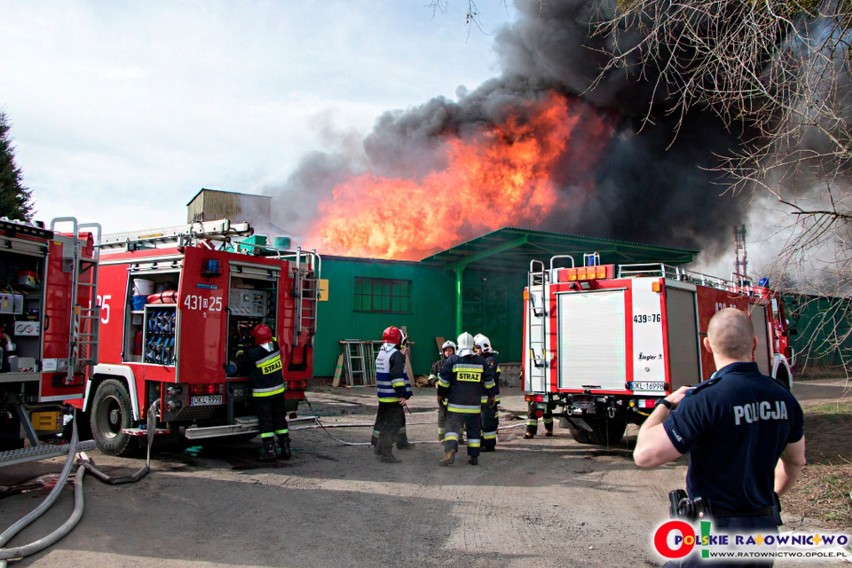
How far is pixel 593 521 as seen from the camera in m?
5.83

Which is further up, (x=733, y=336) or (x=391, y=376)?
(x=733, y=336)

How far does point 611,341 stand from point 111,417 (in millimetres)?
6859

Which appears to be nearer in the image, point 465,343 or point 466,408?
point 466,408

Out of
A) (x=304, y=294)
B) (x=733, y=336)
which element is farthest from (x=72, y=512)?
(x=733, y=336)

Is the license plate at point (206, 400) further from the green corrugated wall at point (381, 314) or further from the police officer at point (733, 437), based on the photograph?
the green corrugated wall at point (381, 314)

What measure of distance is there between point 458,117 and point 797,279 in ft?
55.5

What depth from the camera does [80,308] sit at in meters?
6.71

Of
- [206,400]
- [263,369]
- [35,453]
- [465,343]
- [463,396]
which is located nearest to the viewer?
[35,453]

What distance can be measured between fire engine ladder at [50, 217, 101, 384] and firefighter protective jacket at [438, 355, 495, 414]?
424cm

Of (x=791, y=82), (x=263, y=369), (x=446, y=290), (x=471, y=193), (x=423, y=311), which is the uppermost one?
(x=471, y=193)

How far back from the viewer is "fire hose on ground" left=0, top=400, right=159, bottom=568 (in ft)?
14.8

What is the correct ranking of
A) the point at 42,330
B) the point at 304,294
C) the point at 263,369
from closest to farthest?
the point at 42,330 < the point at 263,369 < the point at 304,294

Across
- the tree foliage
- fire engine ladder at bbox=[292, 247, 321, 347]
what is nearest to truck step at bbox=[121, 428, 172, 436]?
fire engine ladder at bbox=[292, 247, 321, 347]

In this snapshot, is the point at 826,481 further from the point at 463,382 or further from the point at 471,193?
the point at 471,193
